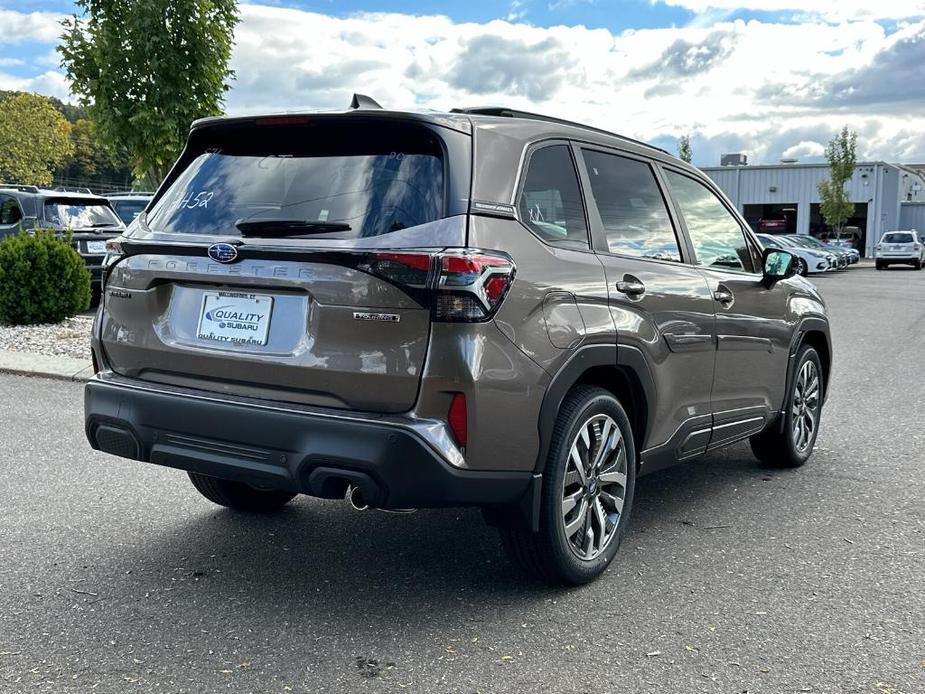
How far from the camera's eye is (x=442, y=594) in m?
3.84

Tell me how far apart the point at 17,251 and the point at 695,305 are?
→ 910 centimetres

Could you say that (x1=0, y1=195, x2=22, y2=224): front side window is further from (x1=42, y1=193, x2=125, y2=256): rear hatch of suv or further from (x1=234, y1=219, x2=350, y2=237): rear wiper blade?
(x1=234, y1=219, x2=350, y2=237): rear wiper blade

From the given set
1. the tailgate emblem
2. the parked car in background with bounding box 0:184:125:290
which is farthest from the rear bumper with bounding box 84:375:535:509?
the parked car in background with bounding box 0:184:125:290

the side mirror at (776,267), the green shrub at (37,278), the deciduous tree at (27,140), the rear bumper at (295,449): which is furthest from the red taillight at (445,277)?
the deciduous tree at (27,140)

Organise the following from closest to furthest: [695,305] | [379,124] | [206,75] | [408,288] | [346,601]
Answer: [408,288] < [379,124] < [346,601] < [695,305] < [206,75]

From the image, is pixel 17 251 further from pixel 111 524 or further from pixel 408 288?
pixel 408 288

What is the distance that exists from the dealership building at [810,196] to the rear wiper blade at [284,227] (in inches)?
2191

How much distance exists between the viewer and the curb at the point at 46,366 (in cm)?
908

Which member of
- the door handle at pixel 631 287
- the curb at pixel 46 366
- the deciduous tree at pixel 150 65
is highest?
the deciduous tree at pixel 150 65

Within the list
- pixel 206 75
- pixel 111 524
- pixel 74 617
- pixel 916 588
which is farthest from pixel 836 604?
pixel 206 75

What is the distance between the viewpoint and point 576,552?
3867mm

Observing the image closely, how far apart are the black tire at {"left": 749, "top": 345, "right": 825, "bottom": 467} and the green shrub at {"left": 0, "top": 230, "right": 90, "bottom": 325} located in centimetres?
862

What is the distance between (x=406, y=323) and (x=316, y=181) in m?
0.69

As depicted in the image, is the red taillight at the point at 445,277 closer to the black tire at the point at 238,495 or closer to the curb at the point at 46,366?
the black tire at the point at 238,495
